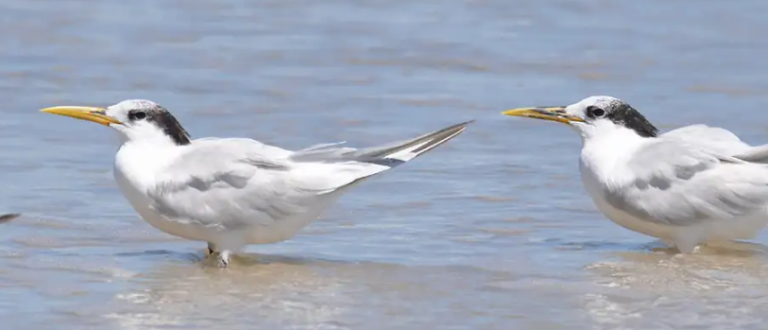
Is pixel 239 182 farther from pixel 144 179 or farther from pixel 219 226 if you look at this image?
pixel 144 179

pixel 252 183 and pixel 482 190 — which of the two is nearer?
pixel 252 183

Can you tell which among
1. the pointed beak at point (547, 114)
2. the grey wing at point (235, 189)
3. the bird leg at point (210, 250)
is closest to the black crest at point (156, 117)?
the grey wing at point (235, 189)

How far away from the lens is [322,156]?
23.3ft

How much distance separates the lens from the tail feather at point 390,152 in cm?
700

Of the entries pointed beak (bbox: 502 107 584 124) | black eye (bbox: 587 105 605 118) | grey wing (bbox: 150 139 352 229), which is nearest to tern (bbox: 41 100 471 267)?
grey wing (bbox: 150 139 352 229)

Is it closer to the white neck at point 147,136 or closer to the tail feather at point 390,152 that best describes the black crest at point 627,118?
the tail feather at point 390,152

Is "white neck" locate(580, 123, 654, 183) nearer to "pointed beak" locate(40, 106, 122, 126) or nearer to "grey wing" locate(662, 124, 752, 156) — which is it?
"grey wing" locate(662, 124, 752, 156)

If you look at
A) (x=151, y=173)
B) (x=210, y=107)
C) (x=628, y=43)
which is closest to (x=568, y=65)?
(x=628, y=43)

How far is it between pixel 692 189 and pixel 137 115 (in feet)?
7.81

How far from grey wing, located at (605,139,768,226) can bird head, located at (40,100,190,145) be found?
1.90 meters

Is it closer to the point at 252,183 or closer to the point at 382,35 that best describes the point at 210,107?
the point at 382,35

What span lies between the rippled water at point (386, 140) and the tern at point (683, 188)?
142 mm

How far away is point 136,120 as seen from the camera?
7.20 meters

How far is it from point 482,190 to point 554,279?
1.64 m
